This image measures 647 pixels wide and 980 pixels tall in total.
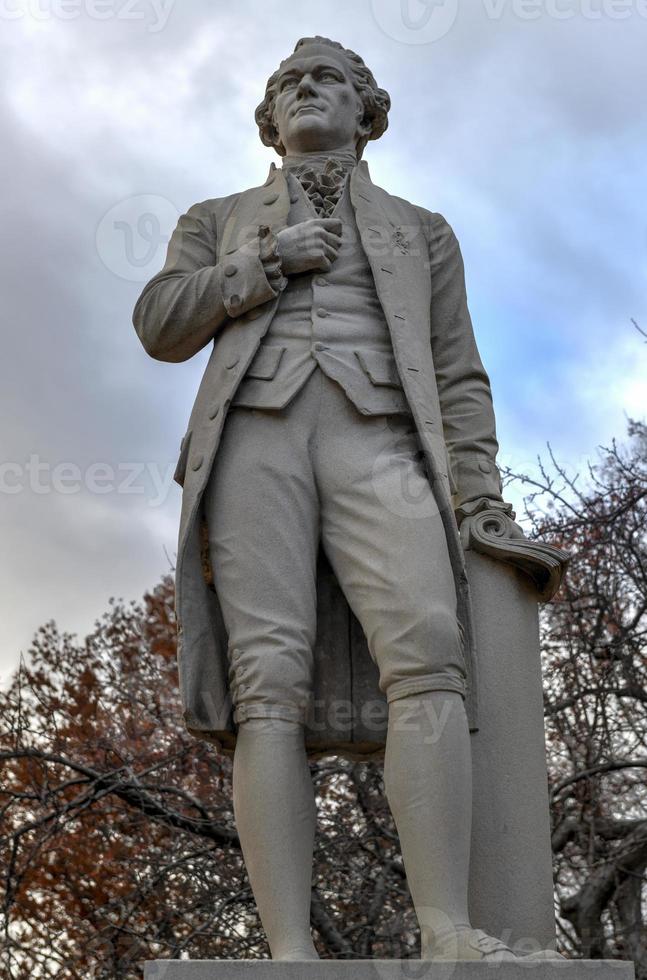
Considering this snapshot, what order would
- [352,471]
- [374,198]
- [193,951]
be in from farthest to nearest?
[193,951]
[374,198]
[352,471]

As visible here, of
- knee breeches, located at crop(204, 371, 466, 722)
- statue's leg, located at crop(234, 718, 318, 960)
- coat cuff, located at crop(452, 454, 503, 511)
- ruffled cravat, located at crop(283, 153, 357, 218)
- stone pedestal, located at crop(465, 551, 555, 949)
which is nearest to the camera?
statue's leg, located at crop(234, 718, 318, 960)

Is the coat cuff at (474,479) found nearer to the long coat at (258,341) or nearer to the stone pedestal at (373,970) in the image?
the long coat at (258,341)

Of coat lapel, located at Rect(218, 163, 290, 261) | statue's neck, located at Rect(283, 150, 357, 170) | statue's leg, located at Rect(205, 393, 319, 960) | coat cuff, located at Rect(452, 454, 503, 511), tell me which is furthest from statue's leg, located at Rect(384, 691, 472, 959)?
statue's neck, located at Rect(283, 150, 357, 170)

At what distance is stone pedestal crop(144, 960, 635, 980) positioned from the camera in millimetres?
3139

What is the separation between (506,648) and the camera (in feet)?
13.3

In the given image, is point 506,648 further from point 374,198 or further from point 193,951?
point 193,951

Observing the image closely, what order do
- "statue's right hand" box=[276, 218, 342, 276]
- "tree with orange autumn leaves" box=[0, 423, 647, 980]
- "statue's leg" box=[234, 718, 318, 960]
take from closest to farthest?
"statue's leg" box=[234, 718, 318, 960]
"statue's right hand" box=[276, 218, 342, 276]
"tree with orange autumn leaves" box=[0, 423, 647, 980]

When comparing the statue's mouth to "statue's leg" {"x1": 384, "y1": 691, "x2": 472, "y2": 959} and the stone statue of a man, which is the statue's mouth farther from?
"statue's leg" {"x1": 384, "y1": 691, "x2": 472, "y2": 959}

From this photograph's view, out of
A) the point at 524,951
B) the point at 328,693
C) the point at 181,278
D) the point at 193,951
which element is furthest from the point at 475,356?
the point at 193,951

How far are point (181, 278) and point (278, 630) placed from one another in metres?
1.26

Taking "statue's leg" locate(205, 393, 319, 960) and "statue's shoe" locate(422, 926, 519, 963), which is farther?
"statue's leg" locate(205, 393, 319, 960)

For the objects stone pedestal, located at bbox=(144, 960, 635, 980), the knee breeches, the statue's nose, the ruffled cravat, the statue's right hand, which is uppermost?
the statue's nose

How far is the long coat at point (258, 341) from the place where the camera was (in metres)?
3.88

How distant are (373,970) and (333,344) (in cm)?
180
